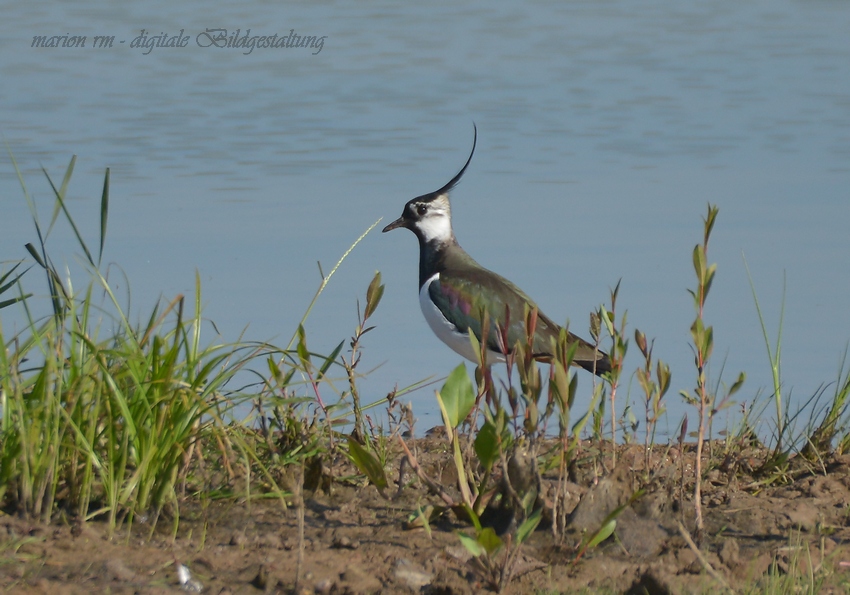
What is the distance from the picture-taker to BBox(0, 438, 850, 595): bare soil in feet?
9.12

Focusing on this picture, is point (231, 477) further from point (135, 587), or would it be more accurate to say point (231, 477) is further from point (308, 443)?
point (135, 587)

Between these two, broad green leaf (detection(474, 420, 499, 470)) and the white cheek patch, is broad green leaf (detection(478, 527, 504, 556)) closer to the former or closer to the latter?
broad green leaf (detection(474, 420, 499, 470))

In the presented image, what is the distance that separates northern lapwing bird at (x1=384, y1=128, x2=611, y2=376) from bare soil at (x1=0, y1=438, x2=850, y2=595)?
1.91 metres

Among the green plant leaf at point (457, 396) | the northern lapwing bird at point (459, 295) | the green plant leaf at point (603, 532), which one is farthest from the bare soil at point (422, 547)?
the northern lapwing bird at point (459, 295)

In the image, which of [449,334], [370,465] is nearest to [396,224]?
[449,334]

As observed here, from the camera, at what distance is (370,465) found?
11.0 ft

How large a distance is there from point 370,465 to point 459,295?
107 inches

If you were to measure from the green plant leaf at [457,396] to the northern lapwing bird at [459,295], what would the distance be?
6.53ft

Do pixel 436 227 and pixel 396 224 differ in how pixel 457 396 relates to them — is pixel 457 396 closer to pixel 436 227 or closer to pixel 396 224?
pixel 436 227

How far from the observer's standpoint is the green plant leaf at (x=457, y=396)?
3271 millimetres

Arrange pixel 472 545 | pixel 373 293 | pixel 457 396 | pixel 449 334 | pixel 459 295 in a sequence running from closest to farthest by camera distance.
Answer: pixel 472 545 → pixel 457 396 → pixel 373 293 → pixel 449 334 → pixel 459 295

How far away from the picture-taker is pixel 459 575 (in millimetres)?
2869

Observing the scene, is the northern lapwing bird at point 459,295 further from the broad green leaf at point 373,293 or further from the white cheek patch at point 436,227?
the broad green leaf at point 373,293

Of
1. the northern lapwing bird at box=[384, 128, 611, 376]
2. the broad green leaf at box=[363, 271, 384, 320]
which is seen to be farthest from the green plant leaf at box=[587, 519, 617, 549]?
the northern lapwing bird at box=[384, 128, 611, 376]
